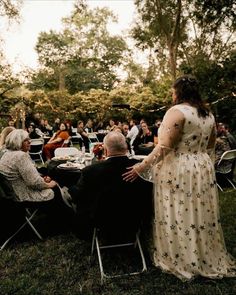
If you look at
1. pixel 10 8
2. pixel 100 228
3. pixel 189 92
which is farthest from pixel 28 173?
pixel 10 8

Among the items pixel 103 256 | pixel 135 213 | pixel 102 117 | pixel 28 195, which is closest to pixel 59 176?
pixel 28 195

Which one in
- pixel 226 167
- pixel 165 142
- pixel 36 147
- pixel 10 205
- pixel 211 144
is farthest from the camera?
pixel 36 147

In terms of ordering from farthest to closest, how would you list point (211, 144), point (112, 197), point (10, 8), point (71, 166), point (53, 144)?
point (10, 8) < point (53, 144) < point (71, 166) < point (211, 144) < point (112, 197)

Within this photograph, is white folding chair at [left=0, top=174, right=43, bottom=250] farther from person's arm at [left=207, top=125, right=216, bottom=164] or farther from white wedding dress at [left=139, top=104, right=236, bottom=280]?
person's arm at [left=207, top=125, right=216, bottom=164]

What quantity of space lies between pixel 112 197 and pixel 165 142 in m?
0.73

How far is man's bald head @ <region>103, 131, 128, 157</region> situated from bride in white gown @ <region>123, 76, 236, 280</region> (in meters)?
0.22

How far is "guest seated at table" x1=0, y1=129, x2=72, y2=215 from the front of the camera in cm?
412

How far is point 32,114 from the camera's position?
2056cm

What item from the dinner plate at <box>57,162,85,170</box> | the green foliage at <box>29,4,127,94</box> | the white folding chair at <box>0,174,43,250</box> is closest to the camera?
the white folding chair at <box>0,174,43,250</box>

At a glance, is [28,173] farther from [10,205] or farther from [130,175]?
[130,175]

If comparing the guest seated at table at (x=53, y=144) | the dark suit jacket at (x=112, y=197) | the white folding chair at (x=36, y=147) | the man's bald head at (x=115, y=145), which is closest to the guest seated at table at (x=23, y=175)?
the dark suit jacket at (x=112, y=197)

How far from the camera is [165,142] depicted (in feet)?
10.4

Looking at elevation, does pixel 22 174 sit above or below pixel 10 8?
below

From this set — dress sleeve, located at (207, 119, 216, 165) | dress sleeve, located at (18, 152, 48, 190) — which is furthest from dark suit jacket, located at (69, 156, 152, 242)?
dress sleeve, located at (18, 152, 48, 190)
